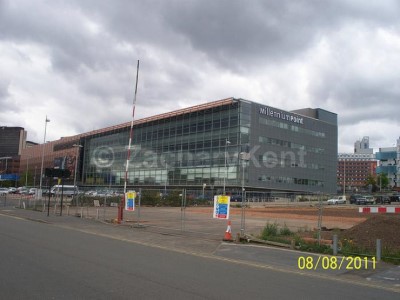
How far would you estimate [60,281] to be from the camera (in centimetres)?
778

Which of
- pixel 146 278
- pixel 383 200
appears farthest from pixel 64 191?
pixel 146 278

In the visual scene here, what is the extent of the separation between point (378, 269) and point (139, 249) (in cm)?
706

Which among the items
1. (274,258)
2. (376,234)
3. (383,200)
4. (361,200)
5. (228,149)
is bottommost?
(274,258)

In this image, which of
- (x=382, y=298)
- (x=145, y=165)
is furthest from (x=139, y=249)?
(x=145, y=165)

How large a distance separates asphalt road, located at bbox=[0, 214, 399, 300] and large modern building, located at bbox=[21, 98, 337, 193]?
61.4 metres

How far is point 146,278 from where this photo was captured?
8422 millimetres

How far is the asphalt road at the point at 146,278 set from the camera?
23.4 ft

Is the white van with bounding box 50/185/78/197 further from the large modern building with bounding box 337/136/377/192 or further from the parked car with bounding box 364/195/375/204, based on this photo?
the large modern building with bounding box 337/136/377/192

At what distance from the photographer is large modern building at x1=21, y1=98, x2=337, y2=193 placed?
81.9 metres

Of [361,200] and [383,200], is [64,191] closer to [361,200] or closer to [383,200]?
[361,200]

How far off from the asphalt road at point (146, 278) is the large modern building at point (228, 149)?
61391 millimetres

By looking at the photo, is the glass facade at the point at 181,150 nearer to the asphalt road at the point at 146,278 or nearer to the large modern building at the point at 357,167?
the asphalt road at the point at 146,278

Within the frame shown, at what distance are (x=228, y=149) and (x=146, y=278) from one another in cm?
7362
